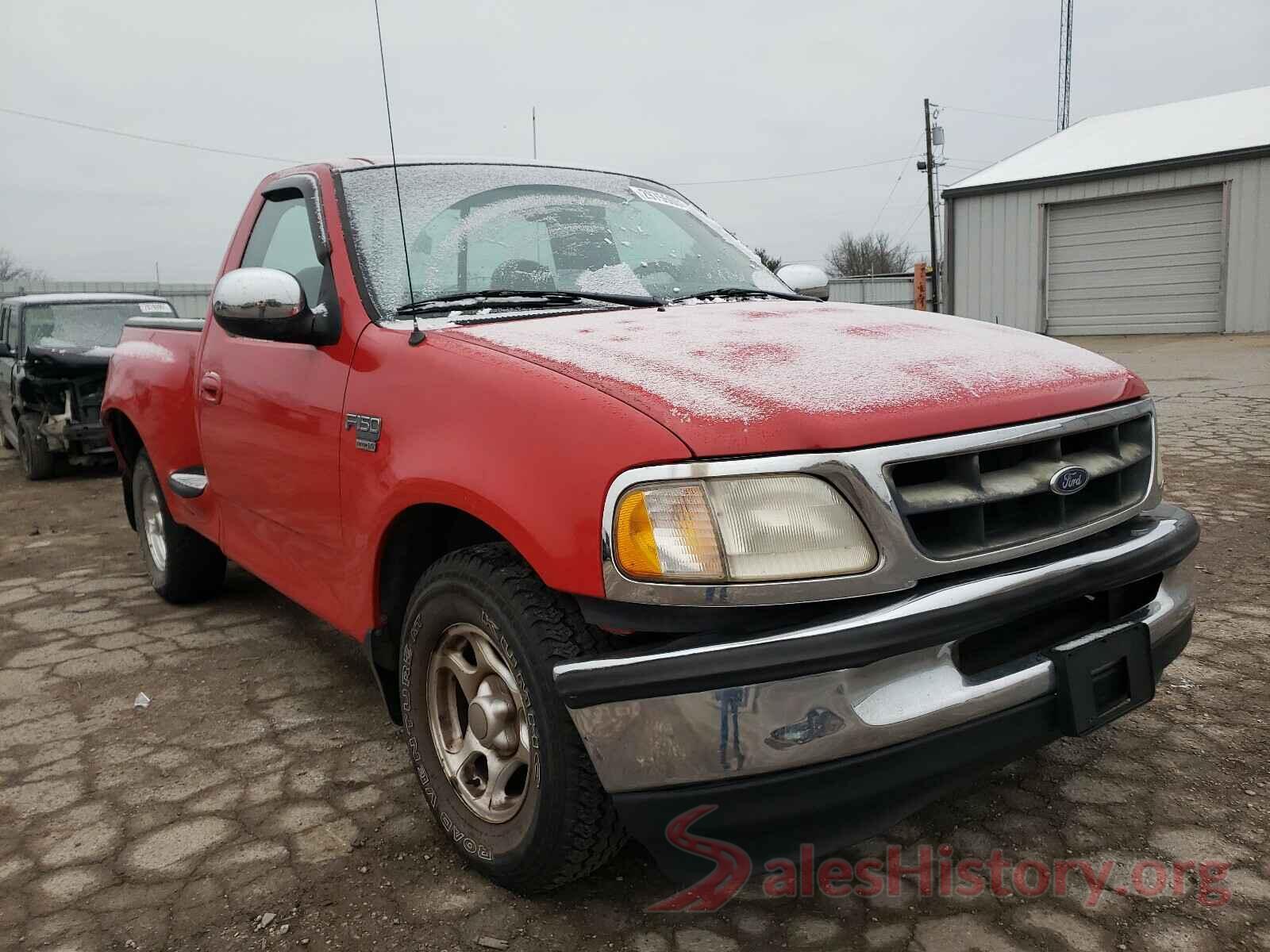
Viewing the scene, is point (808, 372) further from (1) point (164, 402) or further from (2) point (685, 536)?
(1) point (164, 402)

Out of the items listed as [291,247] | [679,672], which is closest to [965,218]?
[291,247]

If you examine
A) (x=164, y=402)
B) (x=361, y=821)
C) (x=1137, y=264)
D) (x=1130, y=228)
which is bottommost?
(x=361, y=821)

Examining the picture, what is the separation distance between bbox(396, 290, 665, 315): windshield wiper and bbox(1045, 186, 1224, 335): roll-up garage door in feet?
57.1

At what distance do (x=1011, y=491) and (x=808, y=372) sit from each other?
0.46 meters

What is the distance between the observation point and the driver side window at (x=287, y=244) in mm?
3004

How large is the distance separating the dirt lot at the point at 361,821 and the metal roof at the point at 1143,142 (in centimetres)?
1587

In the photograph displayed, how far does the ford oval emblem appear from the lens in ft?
6.59

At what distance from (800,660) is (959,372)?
2.57 feet

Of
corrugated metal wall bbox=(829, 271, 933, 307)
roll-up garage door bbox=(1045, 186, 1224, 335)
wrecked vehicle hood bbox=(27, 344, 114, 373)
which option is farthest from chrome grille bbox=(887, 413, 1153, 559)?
corrugated metal wall bbox=(829, 271, 933, 307)

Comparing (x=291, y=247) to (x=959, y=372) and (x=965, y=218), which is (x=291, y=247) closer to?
(x=959, y=372)

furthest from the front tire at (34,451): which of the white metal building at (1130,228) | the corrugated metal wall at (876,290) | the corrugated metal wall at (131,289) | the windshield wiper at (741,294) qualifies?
the corrugated metal wall at (876,290)

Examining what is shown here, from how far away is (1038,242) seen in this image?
1903 centimetres

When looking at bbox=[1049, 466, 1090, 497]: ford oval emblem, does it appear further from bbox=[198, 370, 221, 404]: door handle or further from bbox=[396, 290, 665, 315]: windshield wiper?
bbox=[198, 370, 221, 404]: door handle

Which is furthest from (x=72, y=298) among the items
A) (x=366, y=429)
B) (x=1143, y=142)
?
(x=1143, y=142)
